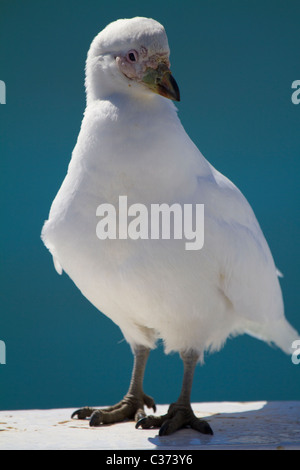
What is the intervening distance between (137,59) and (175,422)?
95 cm

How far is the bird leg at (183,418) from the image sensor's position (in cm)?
195

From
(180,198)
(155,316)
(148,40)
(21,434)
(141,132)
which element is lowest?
(21,434)

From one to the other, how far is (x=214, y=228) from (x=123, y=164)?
0.98 ft

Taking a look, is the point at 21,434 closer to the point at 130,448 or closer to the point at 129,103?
the point at 130,448

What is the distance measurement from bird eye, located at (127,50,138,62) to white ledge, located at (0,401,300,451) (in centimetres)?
97

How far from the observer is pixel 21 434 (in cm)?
203

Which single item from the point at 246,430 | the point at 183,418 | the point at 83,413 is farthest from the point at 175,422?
the point at 83,413

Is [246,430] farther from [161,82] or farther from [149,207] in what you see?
[161,82]

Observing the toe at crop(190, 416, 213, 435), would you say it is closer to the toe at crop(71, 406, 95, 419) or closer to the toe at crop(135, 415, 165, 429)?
the toe at crop(135, 415, 165, 429)

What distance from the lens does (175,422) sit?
197 cm

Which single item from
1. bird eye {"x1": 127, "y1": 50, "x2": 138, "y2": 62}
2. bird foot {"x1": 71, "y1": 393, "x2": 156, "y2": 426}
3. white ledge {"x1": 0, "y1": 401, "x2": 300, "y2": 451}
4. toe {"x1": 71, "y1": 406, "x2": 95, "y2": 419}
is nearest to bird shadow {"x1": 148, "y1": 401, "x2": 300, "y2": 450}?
white ledge {"x1": 0, "y1": 401, "x2": 300, "y2": 451}

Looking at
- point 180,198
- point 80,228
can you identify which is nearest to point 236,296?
point 180,198

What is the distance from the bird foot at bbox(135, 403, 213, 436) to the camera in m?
1.95

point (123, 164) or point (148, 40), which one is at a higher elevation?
point (148, 40)
